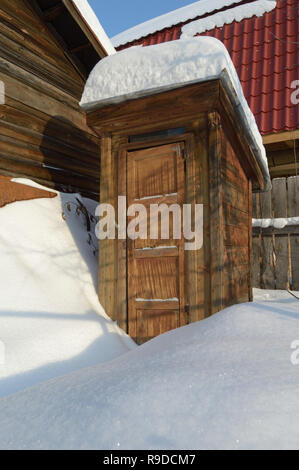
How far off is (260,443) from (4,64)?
488cm

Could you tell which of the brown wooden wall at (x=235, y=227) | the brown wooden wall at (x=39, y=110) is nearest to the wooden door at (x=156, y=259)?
the brown wooden wall at (x=235, y=227)

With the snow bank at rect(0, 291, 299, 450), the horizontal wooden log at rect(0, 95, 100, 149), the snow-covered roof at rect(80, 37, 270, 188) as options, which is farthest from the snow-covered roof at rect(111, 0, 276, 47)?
the snow bank at rect(0, 291, 299, 450)

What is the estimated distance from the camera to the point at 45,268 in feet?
11.3

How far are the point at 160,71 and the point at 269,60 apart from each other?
3936mm

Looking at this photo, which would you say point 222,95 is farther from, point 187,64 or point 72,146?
point 72,146

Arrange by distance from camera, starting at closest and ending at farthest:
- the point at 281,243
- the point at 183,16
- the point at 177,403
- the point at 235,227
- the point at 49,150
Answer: the point at 177,403 < the point at 235,227 < the point at 49,150 < the point at 281,243 < the point at 183,16

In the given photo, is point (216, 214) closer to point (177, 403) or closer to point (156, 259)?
point (156, 259)

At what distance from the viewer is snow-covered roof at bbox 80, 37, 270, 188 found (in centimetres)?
272

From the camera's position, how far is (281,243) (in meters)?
5.36

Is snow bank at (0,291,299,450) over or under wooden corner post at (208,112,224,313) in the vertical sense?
under

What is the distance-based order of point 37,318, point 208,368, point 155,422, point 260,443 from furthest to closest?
point 37,318, point 208,368, point 155,422, point 260,443

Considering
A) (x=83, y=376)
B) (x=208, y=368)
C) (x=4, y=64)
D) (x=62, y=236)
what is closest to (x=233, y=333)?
(x=208, y=368)

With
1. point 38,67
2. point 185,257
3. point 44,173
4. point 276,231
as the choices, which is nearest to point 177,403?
point 185,257

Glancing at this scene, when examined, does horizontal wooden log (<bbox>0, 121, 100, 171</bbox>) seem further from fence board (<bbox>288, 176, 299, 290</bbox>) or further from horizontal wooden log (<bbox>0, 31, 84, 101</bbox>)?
fence board (<bbox>288, 176, 299, 290</bbox>)
